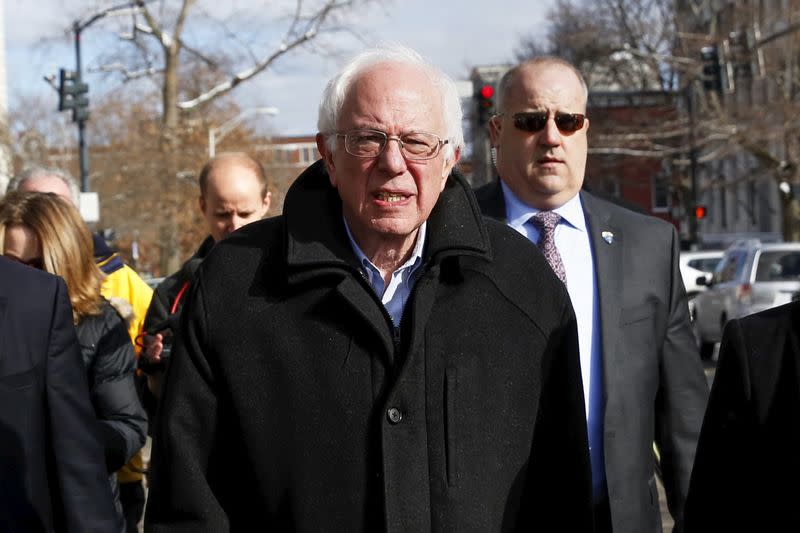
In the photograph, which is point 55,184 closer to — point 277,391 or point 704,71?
point 277,391

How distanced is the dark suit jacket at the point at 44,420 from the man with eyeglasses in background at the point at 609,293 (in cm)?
141

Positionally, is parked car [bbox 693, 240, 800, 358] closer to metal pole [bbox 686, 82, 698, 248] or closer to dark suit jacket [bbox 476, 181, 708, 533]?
dark suit jacket [bbox 476, 181, 708, 533]

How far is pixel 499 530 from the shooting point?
10.5ft

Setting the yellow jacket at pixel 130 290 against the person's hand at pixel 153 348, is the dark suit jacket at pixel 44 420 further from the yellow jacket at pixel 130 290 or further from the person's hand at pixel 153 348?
the yellow jacket at pixel 130 290

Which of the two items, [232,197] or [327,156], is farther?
[232,197]

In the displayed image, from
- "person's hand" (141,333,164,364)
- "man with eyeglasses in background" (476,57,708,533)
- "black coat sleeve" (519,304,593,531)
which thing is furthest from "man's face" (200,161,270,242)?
"black coat sleeve" (519,304,593,531)

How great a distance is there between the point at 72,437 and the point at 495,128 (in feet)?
5.99

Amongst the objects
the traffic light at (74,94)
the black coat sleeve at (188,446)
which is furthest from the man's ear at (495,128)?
the traffic light at (74,94)

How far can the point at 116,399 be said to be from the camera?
15.3 ft

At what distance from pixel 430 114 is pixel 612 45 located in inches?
1572

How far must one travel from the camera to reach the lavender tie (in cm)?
422

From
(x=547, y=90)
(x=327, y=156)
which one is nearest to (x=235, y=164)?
(x=547, y=90)

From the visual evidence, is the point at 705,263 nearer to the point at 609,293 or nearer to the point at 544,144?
the point at 544,144

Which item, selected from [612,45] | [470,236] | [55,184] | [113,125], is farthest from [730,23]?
[470,236]
